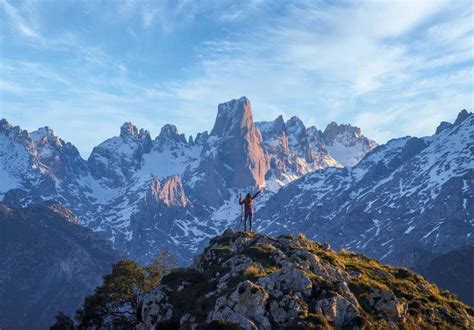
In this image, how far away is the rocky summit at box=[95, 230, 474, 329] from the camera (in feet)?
178

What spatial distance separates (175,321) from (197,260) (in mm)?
16268

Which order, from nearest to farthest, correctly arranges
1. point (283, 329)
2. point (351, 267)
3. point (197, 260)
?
point (283, 329), point (351, 267), point (197, 260)

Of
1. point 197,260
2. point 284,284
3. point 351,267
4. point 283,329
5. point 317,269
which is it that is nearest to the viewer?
point 283,329

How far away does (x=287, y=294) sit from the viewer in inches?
2195

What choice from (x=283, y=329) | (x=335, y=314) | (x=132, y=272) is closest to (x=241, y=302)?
(x=283, y=329)

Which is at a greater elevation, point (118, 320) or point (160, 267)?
point (160, 267)

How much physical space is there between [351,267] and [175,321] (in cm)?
1959

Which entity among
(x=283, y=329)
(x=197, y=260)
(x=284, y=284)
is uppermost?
(x=197, y=260)

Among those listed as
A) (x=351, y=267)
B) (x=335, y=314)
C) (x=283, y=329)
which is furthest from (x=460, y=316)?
(x=283, y=329)

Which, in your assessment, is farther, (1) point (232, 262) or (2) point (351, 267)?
(2) point (351, 267)

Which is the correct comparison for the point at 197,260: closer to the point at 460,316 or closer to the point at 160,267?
the point at 160,267

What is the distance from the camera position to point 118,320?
244ft

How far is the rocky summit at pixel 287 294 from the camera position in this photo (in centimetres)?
5416

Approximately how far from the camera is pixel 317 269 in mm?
61719
